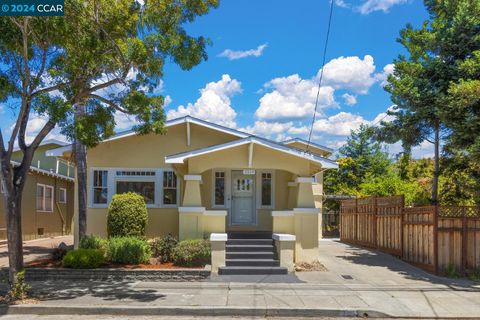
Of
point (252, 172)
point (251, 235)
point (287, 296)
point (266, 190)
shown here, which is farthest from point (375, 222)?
point (287, 296)

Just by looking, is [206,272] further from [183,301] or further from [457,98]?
[457,98]

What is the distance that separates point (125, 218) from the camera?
577 inches

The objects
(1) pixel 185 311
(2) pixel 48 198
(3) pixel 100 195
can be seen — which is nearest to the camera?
(1) pixel 185 311

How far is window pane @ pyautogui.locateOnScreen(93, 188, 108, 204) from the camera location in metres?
16.8

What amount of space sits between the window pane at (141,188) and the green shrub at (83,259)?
3.99 metres

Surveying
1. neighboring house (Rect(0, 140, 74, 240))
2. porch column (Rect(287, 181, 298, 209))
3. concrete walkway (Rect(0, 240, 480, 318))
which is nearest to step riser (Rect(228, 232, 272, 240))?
porch column (Rect(287, 181, 298, 209))

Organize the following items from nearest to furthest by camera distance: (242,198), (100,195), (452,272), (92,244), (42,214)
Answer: (452,272) → (92,244) → (100,195) → (242,198) → (42,214)

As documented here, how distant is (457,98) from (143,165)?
9874 millimetres

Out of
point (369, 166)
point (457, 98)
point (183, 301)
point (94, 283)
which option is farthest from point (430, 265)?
point (369, 166)

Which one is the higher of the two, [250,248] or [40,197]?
[40,197]

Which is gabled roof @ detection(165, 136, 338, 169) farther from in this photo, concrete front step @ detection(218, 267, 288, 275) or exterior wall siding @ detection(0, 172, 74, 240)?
exterior wall siding @ detection(0, 172, 74, 240)

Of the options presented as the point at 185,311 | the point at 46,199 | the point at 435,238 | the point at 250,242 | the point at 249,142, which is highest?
the point at 249,142

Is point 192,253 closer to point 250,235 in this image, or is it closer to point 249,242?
point 249,242

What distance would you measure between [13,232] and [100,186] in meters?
6.59
